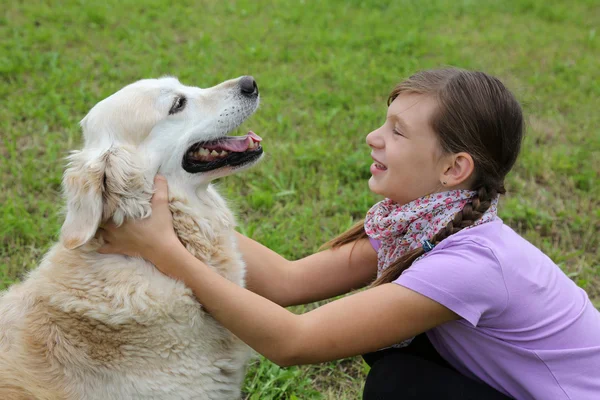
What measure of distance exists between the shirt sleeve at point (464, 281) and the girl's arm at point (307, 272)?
653 millimetres

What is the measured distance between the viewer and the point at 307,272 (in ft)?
8.23

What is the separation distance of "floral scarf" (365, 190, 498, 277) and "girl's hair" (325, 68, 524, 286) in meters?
0.03

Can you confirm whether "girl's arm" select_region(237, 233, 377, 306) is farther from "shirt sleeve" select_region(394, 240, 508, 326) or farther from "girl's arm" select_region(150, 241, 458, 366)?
"shirt sleeve" select_region(394, 240, 508, 326)

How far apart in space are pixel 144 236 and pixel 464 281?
41.8 inches

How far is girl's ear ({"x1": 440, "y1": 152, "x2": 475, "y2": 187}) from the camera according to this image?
1915mm

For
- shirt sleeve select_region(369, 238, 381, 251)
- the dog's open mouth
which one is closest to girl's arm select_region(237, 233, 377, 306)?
shirt sleeve select_region(369, 238, 381, 251)

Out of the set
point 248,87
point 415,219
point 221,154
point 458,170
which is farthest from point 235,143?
point 458,170

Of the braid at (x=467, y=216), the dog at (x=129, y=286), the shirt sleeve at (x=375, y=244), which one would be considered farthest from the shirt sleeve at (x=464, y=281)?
the dog at (x=129, y=286)

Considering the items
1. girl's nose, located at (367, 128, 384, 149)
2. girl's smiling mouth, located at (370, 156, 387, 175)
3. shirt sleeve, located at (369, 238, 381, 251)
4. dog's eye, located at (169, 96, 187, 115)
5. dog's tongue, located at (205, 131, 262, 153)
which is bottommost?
shirt sleeve, located at (369, 238, 381, 251)

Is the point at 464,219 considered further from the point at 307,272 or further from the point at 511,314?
the point at 307,272

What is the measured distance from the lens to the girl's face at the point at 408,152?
6.48 ft

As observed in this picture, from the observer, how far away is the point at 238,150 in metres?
2.26

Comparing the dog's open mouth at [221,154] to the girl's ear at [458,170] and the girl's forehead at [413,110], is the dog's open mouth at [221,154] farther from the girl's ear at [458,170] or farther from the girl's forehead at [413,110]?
the girl's ear at [458,170]

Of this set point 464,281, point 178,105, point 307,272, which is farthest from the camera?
point 307,272
